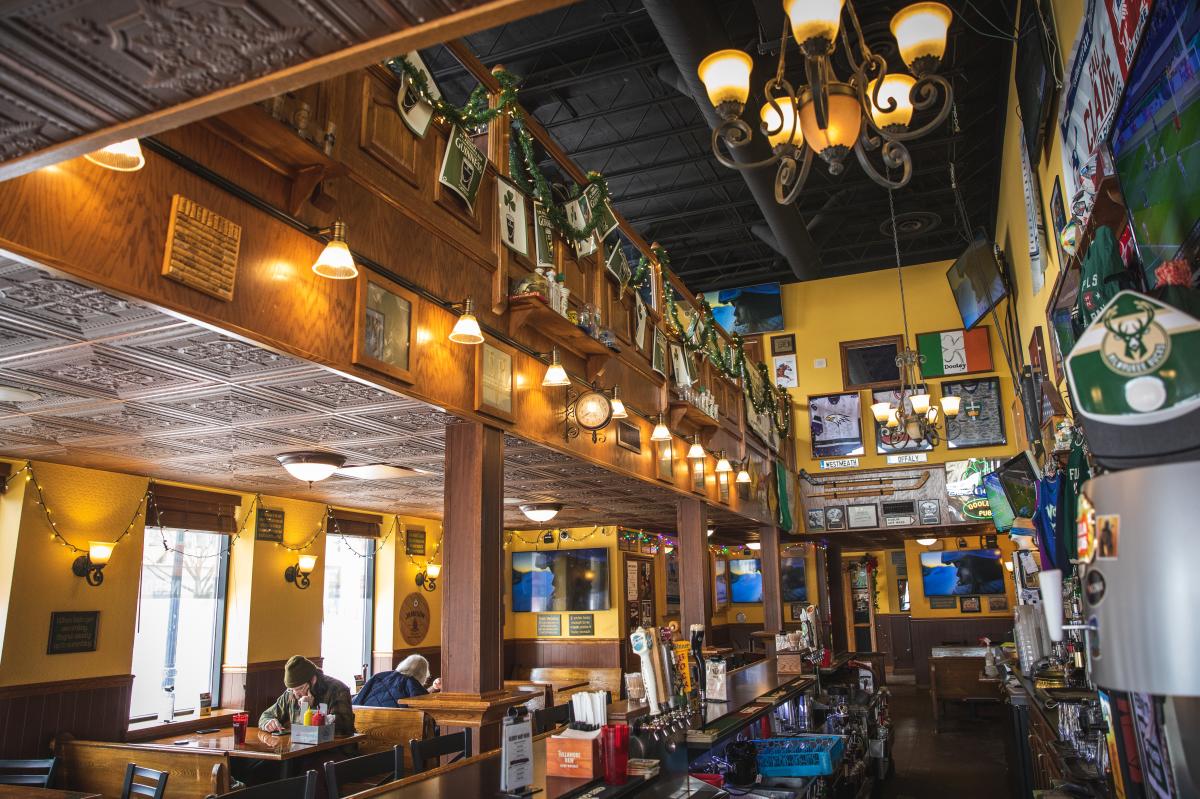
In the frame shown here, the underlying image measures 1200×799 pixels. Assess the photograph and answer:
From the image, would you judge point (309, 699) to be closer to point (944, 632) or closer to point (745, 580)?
point (745, 580)

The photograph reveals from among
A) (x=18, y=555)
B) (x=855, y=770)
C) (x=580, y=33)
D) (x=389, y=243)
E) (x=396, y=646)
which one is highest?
(x=580, y=33)

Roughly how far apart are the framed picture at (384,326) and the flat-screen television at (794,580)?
1655 centimetres

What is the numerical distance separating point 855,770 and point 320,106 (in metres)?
6.27

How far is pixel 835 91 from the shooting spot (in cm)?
397

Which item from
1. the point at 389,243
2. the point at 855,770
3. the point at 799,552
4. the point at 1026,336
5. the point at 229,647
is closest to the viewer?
the point at 389,243

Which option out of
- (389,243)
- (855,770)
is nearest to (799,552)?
(855,770)

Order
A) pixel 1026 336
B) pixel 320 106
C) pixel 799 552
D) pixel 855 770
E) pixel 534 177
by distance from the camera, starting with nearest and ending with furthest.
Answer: pixel 320 106 < pixel 534 177 < pixel 855 770 < pixel 1026 336 < pixel 799 552

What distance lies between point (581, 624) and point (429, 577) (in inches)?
107

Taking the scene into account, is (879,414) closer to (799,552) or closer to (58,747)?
(799,552)

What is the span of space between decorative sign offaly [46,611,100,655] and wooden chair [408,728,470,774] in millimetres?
4589

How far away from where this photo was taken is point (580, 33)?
29.6 ft

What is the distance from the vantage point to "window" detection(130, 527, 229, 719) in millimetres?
8211

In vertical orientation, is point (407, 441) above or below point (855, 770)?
above

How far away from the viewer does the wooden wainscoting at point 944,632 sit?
57.1 feet
